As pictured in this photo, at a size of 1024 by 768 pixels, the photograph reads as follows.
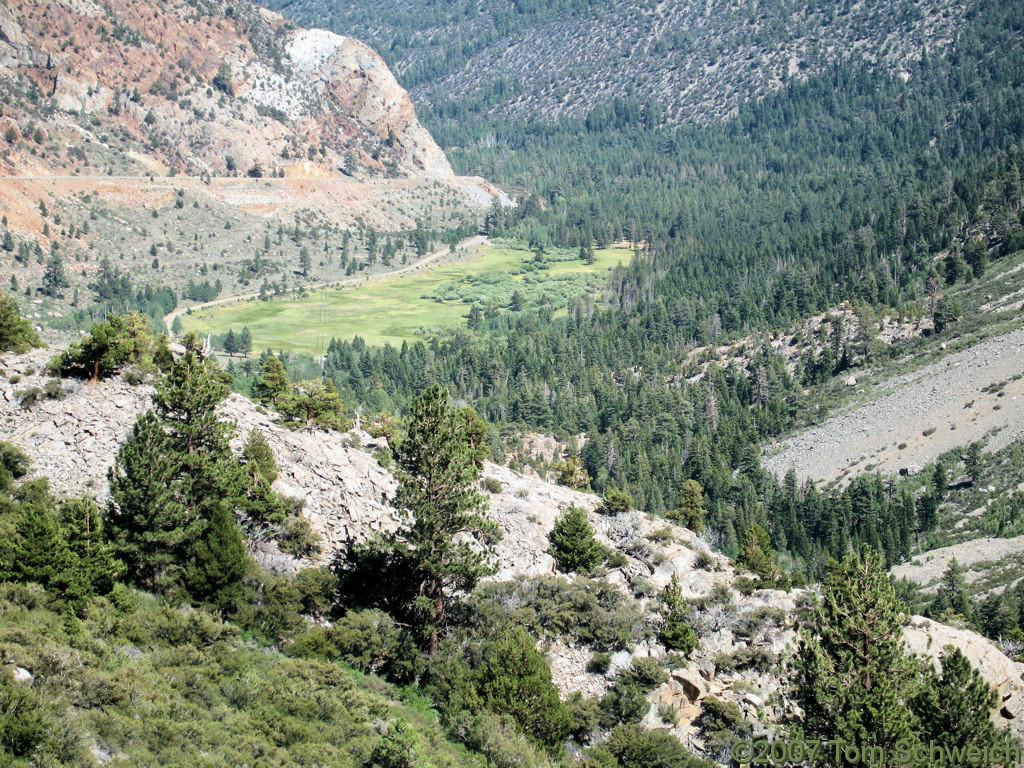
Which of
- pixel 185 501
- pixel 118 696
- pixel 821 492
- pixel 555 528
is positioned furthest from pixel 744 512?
pixel 118 696

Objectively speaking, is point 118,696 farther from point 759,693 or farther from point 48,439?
point 759,693

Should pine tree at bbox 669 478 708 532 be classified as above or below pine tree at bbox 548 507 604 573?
below

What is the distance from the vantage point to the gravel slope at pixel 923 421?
448ft

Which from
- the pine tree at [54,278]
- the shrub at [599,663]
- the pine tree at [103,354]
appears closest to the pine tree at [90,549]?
the pine tree at [103,354]

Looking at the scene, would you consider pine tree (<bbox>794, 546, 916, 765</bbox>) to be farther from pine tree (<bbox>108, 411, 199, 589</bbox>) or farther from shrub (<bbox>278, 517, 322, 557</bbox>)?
pine tree (<bbox>108, 411, 199, 589</bbox>)

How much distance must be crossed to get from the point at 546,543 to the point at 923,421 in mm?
103345

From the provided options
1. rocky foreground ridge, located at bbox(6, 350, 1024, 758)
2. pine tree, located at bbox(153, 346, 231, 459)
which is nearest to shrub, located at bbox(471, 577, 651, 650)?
rocky foreground ridge, located at bbox(6, 350, 1024, 758)

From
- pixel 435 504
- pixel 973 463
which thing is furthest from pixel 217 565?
pixel 973 463

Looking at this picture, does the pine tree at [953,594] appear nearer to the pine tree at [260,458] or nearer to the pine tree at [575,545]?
the pine tree at [575,545]

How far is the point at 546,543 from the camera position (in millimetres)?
58781

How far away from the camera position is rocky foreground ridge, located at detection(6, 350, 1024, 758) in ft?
160

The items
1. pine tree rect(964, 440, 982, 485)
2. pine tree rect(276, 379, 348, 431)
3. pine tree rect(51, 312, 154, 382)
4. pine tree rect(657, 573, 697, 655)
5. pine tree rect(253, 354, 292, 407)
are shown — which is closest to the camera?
pine tree rect(657, 573, 697, 655)

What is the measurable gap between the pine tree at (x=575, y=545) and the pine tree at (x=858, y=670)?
17639 mm

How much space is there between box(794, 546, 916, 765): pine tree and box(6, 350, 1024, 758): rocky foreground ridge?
509cm
